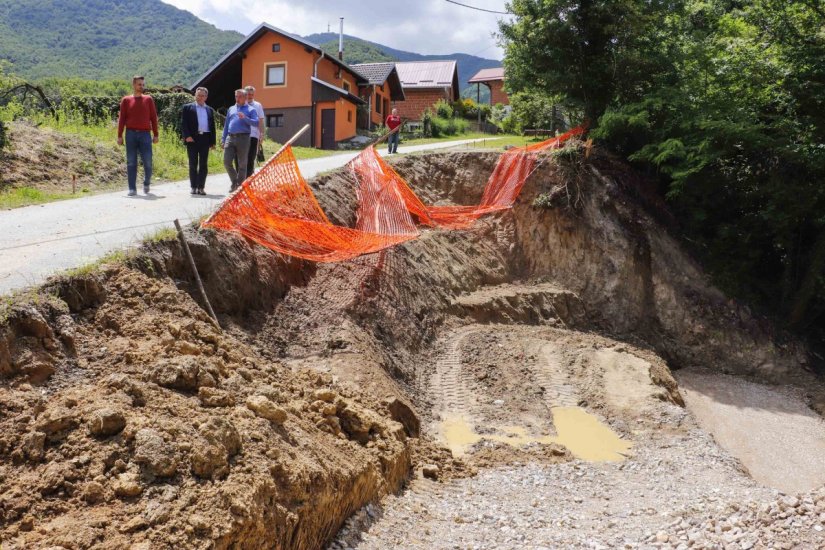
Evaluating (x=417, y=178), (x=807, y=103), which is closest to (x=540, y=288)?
(x=417, y=178)

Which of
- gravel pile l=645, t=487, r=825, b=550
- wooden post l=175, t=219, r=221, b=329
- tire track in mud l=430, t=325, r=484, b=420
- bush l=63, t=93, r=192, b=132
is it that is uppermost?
bush l=63, t=93, r=192, b=132

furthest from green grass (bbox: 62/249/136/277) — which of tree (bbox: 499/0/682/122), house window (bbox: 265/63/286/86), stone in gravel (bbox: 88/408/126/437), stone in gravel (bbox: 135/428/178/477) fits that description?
house window (bbox: 265/63/286/86)

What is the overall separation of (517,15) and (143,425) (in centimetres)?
1489

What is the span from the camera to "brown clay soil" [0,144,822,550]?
3.93m

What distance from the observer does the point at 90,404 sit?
430cm

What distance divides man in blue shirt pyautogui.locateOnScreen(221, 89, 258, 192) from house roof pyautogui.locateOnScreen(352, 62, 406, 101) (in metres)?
28.0

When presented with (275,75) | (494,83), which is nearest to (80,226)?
(275,75)

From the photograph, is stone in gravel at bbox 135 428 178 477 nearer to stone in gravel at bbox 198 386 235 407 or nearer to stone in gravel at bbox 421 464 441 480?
stone in gravel at bbox 198 386 235 407

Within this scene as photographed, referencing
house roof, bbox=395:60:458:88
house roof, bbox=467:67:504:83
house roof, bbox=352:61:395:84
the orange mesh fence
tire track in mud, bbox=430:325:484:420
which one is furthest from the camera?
house roof, bbox=467:67:504:83

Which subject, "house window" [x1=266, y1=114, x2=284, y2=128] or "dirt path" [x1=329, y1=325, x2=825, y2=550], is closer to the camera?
"dirt path" [x1=329, y1=325, x2=825, y2=550]

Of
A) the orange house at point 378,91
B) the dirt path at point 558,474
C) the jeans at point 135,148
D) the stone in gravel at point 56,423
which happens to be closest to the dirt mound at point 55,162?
the jeans at point 135,148

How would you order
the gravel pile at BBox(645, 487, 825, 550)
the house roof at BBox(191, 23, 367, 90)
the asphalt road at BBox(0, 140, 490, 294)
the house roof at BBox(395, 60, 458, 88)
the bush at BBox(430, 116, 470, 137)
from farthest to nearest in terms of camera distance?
1. the house roof at BBox(395, 60, 458, 88)
2. the bush at BBox(430, 116, 470, 137)
3. the house roof at BBox(191, 23, 367, 90)
4. the asphalt road at BBox(0, 140, 490, 294)
5. the gravel pile at BBox(645, 487, 825, 550)

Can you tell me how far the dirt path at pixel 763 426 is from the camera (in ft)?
31.6

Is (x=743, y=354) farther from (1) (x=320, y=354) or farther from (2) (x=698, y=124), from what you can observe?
(1) (x=320, y=354)
